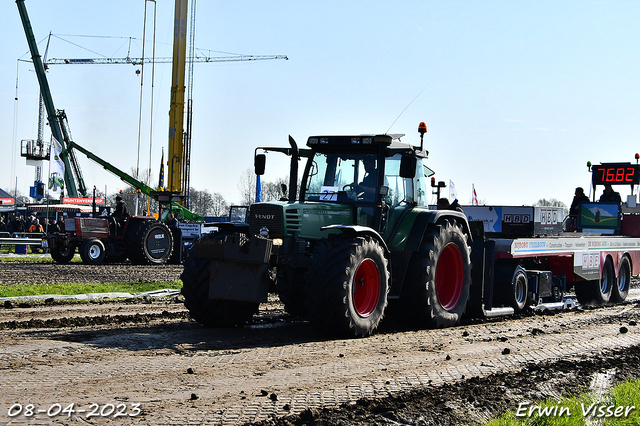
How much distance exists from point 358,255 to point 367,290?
2.41ft

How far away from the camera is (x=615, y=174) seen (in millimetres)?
17938

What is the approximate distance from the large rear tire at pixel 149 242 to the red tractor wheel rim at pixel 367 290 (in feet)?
50.9

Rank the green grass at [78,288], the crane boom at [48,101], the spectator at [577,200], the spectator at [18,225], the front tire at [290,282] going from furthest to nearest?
the crane boom at [48,101] < the spectator at [18,225] < the spectator at [577,200] < the green grass at [78,288] < the front tire at [290,282]

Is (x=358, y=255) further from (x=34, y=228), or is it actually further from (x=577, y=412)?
(x=34, y=228)

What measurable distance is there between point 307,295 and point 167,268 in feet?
48.1

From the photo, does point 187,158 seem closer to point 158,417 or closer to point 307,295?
point 307,295

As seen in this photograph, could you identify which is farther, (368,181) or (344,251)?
(368,181)

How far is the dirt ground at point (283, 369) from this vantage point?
5.28m

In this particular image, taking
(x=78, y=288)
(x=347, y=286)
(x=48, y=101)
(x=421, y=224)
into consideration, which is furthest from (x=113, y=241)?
(x=48, y=101)

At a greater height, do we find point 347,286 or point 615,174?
point 615,174

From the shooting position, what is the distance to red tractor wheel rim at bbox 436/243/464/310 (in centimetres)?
1070

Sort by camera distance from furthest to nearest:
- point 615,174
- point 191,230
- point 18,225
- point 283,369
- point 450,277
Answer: point 18,225 → point 191,230 → point 615,174 → point 450,277 → point 283,369
